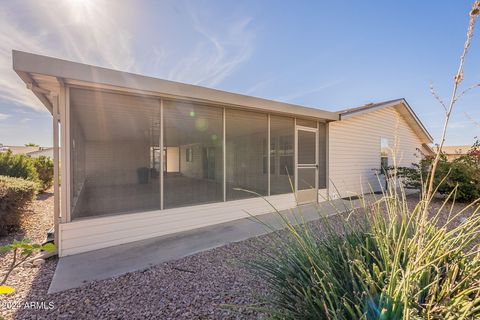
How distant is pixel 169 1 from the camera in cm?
468

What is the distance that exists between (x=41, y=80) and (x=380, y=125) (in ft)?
34.3

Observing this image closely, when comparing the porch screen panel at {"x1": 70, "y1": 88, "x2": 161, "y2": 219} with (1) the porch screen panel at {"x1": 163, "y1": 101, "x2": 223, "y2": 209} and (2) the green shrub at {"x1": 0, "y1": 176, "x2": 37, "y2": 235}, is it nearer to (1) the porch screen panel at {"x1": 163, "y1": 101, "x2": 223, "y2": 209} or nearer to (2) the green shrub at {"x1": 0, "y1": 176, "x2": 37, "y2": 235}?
(1) the porch screen panel at {"x1": 163, "y1": 101, "x2": 223, "y2": 209}

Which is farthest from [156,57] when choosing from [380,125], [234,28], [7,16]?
[380,125]

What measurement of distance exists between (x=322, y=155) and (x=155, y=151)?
513 centimetres

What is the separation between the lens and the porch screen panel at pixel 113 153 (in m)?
3.51

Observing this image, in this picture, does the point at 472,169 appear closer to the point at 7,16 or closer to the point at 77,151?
the point at 77,151

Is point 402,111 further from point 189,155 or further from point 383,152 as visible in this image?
point 189,155

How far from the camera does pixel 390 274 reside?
125cm

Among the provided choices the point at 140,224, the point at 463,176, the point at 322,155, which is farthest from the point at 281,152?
the point at 463,176

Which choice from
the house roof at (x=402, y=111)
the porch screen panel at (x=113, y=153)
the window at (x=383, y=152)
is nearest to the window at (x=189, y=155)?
the porch screen panel at (x=113, y=153)

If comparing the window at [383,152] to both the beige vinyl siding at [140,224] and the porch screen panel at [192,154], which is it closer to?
the beige vinyl siding at [140,224]

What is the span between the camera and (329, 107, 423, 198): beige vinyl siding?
7266 mm

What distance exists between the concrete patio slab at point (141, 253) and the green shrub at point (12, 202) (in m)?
1.95

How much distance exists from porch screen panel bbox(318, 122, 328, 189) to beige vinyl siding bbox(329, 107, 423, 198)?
0.23 meters
